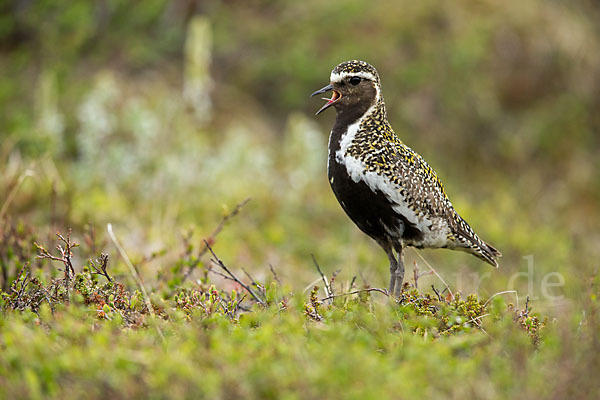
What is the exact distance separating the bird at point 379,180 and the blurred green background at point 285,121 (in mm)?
1083

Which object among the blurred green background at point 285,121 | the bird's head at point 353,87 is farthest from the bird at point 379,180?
the blurred green background at point 285,121

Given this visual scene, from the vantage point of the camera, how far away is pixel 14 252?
14.9 ft

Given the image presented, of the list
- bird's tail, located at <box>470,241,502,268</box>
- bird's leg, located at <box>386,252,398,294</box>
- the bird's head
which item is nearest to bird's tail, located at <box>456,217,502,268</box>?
bird's tail, located at <box>470,241,502,268</box>

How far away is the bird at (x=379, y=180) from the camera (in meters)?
4.20

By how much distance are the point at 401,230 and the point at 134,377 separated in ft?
7.46

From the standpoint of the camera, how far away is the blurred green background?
743 cm

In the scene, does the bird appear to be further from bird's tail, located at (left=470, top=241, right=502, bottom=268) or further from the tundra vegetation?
the tundra vegetation

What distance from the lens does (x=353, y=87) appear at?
452cm

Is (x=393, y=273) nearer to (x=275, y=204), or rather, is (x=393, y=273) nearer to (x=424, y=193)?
(x=424, y=193)

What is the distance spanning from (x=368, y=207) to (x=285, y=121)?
8.06m

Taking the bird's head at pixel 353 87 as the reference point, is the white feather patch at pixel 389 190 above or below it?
below

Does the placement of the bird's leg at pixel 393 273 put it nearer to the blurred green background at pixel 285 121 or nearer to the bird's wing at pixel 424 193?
the bird's wing at pixel 424 193

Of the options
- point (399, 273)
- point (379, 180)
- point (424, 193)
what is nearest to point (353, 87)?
point (379, 180)

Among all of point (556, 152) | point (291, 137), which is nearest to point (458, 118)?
point (556, 152)
